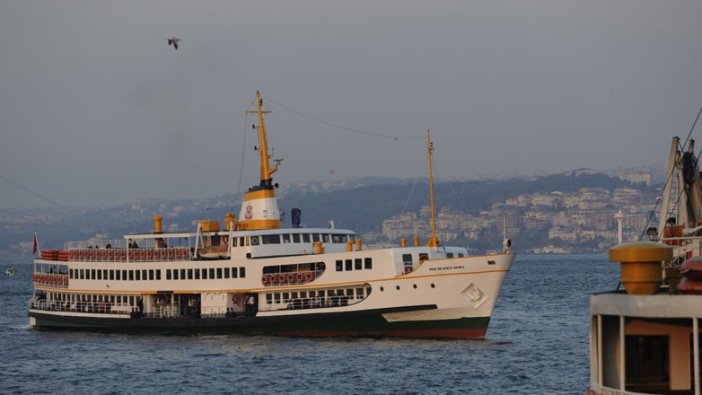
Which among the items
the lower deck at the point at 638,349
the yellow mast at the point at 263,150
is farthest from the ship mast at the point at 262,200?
the lower deck at the point at 638,349

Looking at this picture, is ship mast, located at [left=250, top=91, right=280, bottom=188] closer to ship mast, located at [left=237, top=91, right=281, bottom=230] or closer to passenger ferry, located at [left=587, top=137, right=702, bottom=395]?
ship mast, located at [left=237, top=91, right=281, bottom=230]

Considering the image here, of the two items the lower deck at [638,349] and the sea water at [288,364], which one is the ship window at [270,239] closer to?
the sea water at [288,364]

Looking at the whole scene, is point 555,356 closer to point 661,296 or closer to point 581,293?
point 661,296

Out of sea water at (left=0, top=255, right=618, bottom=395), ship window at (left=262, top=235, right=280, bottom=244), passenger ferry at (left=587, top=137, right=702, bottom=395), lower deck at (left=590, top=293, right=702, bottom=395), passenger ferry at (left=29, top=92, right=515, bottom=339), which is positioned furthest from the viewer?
ship window at (left=262, top=235, right=280, bottom=244)

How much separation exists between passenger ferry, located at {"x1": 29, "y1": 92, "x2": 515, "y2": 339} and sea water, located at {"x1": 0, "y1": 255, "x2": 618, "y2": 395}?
80cm

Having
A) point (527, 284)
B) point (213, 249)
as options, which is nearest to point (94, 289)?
point (213, 249)

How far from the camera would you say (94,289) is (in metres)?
57.8

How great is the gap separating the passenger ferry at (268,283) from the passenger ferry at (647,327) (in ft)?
99.4

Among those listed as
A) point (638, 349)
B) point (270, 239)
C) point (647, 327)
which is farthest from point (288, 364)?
point (647, 327)

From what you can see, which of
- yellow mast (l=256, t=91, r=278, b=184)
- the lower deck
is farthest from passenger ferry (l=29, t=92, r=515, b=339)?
the lower deck

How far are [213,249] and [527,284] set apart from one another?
245 feet

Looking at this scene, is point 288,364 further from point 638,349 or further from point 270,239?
point 638,349

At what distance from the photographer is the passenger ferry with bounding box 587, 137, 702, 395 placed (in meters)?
16.7

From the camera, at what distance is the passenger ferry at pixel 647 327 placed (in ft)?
54.7
